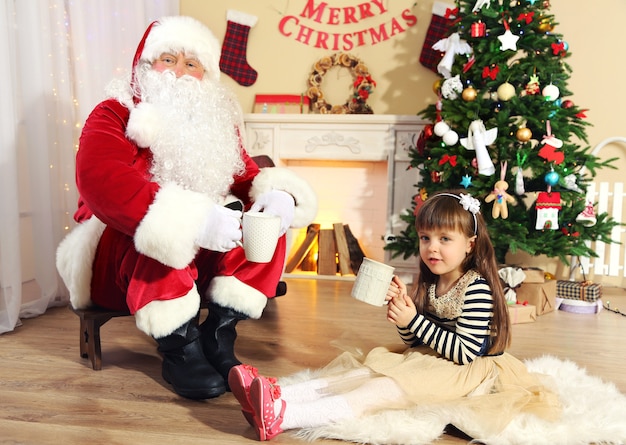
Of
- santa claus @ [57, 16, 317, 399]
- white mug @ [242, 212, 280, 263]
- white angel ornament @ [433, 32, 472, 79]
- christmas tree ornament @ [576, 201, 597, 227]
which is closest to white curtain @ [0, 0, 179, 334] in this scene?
santa claus @ [57, 16, 317, 399]

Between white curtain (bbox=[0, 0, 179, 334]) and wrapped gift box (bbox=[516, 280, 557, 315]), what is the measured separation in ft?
8.15

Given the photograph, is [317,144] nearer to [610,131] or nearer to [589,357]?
[610,131]

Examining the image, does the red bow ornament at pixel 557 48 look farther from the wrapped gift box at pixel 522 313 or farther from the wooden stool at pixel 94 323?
the wooden stool at pixel 94 323

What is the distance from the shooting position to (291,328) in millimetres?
2537

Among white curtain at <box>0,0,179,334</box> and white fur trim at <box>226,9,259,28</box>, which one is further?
white fur trim at <box>226,9,259,28</box>

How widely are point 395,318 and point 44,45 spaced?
214cm

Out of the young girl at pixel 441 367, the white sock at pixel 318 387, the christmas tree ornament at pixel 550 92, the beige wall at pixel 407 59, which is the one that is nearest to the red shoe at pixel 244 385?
the young girl at pixel 441 367

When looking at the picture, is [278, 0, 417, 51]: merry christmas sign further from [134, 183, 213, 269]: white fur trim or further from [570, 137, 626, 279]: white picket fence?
[134, 183, 213, 269]: white fur trim

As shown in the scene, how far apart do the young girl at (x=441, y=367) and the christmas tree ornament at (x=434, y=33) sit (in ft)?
8.18

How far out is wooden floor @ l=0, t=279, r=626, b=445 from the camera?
1.46 metres

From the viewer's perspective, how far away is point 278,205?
2.00 metres

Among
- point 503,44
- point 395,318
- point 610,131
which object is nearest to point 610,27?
point 610,131

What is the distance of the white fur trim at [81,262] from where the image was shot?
1.89m

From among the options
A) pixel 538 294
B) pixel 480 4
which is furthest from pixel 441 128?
pixel 538 294
